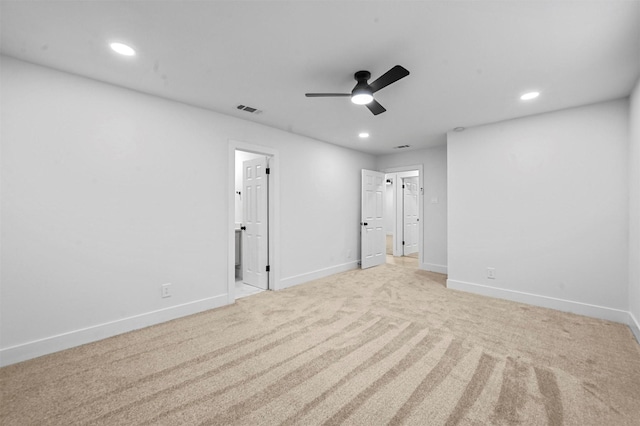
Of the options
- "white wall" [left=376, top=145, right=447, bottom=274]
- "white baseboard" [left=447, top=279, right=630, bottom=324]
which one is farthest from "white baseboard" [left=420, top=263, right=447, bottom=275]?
"white baseboard" [left=447, top=279, right=630, bottom=324]

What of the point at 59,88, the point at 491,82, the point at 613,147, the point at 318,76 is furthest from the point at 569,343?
the point at 59,88

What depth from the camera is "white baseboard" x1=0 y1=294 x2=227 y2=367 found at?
2.27m

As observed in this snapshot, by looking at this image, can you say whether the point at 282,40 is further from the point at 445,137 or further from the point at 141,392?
the point at 445,137

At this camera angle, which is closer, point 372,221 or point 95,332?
point 95,332

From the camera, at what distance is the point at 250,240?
15.1 ft

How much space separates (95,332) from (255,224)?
2.36 meters

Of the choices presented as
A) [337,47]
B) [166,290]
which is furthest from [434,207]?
[166,290]

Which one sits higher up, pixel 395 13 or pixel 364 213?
pixel 395 13

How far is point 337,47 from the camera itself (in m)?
2.14

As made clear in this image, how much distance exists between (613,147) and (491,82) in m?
1.81

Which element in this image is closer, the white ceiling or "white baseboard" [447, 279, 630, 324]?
the white ceiling

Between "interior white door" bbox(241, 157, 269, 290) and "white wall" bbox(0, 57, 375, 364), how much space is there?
2.18ft

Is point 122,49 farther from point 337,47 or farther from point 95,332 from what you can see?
point 95,332

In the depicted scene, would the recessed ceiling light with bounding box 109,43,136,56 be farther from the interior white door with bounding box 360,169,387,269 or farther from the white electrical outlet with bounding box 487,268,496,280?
the white electrical outlet with bounding box 487,268,496,280
